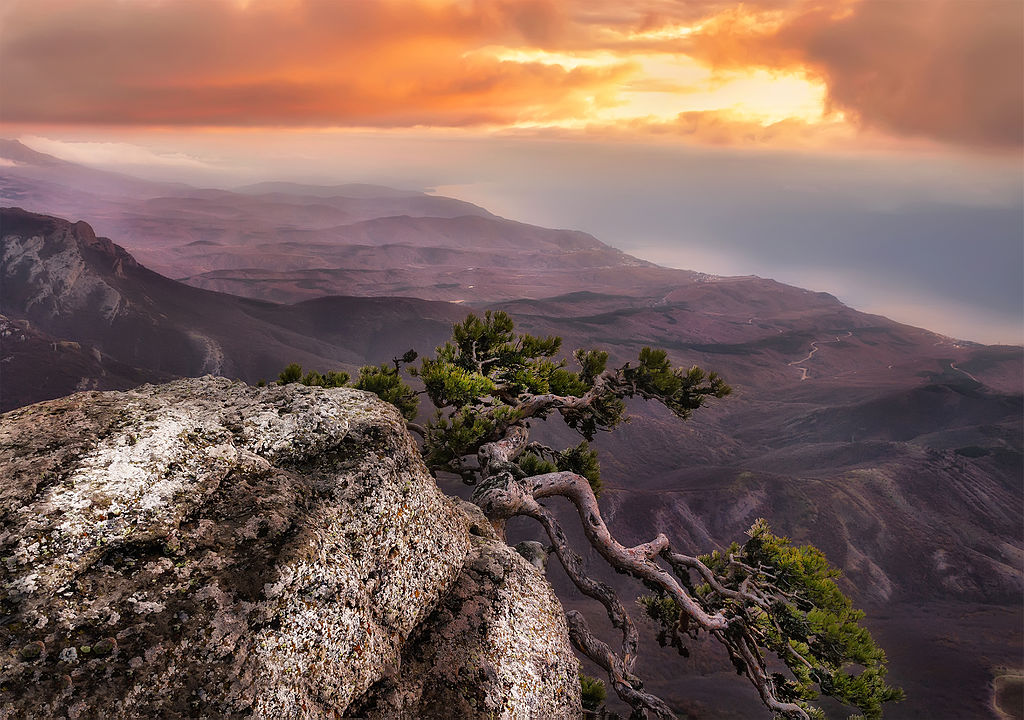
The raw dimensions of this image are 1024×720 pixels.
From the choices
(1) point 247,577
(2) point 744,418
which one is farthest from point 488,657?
(2) point 744,418

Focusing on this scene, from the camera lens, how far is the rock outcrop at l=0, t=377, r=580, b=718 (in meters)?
3.92

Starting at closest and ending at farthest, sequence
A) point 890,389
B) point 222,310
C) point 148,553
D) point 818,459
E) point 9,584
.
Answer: point 9,584 → point 148,553 → point 818,459 → point 222,310 → point 890,389

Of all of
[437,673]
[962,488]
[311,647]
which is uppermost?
[311,647]

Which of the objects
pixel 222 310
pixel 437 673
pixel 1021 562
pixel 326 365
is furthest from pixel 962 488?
pixel 222 310

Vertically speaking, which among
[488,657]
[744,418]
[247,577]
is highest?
[247,577]

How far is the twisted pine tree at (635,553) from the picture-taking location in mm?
8836

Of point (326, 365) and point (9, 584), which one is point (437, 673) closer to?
point (9, 584)

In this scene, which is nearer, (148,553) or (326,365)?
(148,553)

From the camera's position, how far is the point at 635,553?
9.51 metres

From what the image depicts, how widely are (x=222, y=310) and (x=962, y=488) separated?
132 m

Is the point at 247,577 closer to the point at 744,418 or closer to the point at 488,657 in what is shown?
the point at 488,657

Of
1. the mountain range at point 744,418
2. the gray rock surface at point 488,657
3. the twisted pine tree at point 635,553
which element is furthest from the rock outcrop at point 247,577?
the mountain range at point 744,418

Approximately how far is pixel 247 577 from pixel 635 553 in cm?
690

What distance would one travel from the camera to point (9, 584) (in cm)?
390
